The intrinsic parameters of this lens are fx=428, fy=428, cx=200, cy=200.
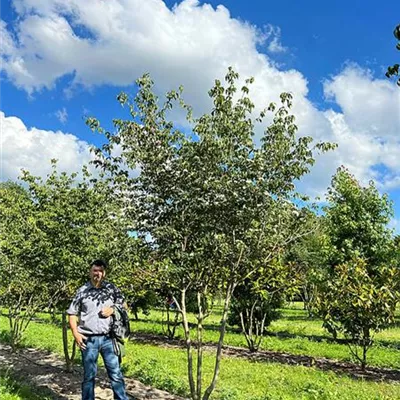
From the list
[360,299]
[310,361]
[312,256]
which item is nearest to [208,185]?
[360,299]

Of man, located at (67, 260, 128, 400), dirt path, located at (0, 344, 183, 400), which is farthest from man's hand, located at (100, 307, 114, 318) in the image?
dirt path, located at (0, 344, 183, 400)

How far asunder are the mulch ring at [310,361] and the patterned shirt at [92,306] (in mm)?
8405

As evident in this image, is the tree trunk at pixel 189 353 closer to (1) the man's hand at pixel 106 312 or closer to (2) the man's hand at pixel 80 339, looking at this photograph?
(1) the man's hand at pixel 106 312

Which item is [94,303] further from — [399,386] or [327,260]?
[327,260]

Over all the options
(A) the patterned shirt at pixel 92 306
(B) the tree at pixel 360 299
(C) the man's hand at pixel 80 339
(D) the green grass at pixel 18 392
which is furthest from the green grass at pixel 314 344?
(C) the man's hand at pixel 80 339

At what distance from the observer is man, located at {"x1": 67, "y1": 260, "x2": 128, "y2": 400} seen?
6098 millimetres

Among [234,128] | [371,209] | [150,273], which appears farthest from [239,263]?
[371,209]

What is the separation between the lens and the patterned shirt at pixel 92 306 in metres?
6.19

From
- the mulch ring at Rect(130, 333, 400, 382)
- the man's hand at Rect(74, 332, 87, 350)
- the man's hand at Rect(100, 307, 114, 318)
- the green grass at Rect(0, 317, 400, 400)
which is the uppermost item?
the man's hand at Rect(100, 307, 114, 318)

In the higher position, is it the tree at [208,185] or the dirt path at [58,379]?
the tree at [208,185]

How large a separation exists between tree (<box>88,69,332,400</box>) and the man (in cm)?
99

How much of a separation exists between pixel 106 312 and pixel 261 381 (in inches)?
229

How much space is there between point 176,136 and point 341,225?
17287mm

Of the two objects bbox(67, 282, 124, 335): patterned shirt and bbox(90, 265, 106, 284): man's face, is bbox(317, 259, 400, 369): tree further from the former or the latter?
bbox(90, 265, 106, 284): man's face
